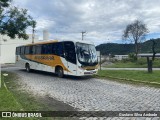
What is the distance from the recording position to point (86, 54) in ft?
57.0

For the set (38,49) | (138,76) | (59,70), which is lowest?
(138,76)

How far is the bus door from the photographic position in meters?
17.1

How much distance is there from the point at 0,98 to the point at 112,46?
94.5 m

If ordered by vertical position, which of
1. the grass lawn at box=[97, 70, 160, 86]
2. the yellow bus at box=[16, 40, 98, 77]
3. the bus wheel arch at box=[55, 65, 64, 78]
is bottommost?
the grass lawn at box=[97, 70, 160, 86]

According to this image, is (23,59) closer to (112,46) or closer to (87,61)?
(87,61)

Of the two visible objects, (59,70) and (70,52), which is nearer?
(70,52)

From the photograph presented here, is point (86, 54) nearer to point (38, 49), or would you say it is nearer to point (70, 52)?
point (70, 52)

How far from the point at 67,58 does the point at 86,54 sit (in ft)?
5.06

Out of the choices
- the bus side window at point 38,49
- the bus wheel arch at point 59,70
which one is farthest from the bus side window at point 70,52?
the bus side window at point 38,49

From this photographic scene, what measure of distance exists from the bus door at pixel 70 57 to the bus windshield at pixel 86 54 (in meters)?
0.43

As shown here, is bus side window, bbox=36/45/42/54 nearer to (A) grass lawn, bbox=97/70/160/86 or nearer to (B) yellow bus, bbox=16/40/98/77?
(B) yellow bus, bbox=16/40/98/77

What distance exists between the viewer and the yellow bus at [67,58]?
16984 millimetres

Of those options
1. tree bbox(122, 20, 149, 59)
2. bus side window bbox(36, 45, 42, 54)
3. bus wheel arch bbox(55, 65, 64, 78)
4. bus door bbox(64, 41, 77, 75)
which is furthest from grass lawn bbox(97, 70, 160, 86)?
tree bbox(122, 20, 149, 59)

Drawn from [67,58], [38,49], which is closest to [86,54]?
[67,58]
